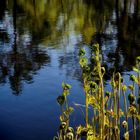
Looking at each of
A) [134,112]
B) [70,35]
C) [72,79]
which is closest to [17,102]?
[72,79]

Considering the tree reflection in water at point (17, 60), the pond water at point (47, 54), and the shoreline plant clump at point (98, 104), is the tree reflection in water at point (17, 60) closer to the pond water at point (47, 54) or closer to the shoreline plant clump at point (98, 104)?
the pond water at point (47, 54)

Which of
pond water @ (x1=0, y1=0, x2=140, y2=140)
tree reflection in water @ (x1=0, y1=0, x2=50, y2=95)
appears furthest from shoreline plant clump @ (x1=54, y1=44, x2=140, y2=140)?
tree reflection in water @ (x1=0, y1=0, x2=50, y2=95)

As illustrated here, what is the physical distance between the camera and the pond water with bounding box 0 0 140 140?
17031 millimetres

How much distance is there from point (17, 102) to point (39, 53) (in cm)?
1047

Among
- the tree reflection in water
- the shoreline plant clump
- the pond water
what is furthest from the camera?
Answer: the tree reflection in water

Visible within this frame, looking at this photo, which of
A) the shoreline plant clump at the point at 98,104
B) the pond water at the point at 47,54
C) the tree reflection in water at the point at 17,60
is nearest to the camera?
the shoreline plant clump at the point at 98,104

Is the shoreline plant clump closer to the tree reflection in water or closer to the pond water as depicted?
the pond water

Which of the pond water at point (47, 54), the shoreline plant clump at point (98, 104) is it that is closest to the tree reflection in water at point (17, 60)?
the pond water at point (47, 54)

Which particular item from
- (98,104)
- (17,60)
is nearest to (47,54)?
(17,60)

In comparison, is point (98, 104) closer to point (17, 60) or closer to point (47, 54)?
point (17, 60)

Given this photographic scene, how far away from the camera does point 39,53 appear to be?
29141mm

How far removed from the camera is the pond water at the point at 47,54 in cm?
1703

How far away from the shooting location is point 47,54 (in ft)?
94.4

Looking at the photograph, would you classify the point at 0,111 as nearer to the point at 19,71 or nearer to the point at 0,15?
the point at 19,71
